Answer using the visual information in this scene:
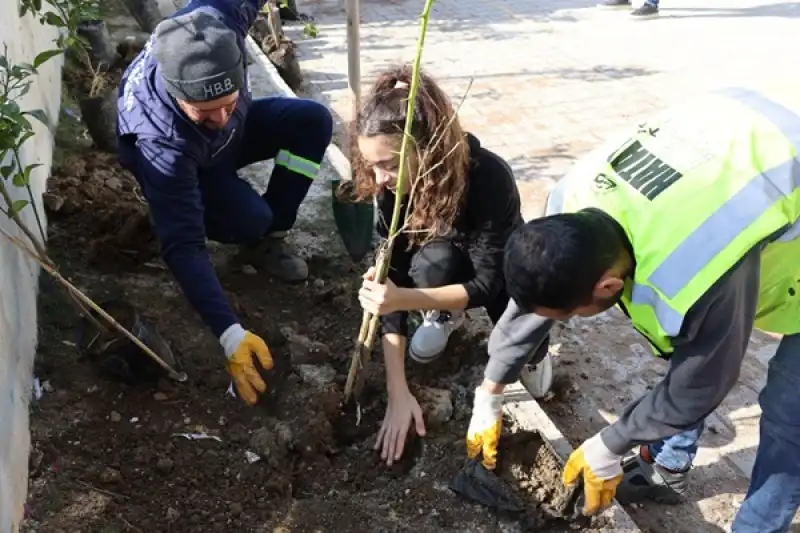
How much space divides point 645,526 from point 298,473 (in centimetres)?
101

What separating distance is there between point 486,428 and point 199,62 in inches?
51.5

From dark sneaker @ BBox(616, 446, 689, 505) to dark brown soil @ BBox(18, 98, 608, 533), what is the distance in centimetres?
31

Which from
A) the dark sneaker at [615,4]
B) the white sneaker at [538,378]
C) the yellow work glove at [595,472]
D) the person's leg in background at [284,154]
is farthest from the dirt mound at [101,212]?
the dark sneaker at [615,4]

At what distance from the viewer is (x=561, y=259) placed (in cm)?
133

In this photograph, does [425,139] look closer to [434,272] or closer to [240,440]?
[434,272]

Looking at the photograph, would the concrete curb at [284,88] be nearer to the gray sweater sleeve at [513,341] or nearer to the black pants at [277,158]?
the black pants at [277,158]

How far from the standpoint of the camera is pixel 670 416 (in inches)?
63.0

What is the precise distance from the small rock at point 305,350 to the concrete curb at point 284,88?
3.84ft

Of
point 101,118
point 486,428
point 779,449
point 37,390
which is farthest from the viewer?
point 101,118

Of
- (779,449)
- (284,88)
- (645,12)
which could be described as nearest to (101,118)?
(284,88)

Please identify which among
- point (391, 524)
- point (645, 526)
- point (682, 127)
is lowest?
point (645, 526)

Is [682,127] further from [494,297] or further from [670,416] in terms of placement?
[494,297]

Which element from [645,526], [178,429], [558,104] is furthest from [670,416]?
[558,104]

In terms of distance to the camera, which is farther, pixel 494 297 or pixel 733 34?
pixel 733 34
